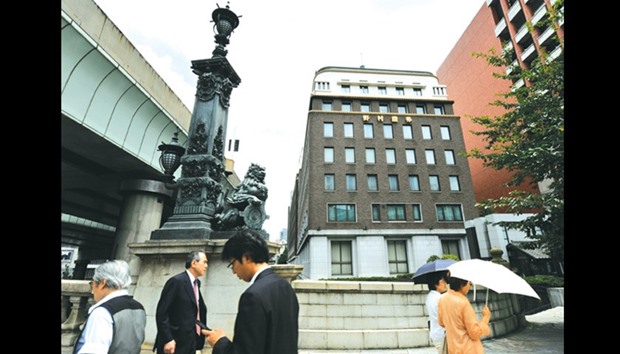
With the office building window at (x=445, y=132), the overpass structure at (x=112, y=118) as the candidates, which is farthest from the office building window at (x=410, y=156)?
the overpass structure at (x=112, y=118)

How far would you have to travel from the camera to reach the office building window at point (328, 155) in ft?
98.8

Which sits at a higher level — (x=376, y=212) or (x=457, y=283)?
(x=376, y=212)

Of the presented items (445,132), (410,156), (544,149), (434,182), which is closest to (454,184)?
(434,182)

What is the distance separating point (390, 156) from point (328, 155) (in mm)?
7315

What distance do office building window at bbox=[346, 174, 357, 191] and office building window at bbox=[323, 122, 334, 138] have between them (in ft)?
17.5

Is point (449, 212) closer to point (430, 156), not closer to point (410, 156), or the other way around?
point (430, 156)

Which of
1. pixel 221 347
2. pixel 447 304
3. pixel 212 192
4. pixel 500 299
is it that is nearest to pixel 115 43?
pixel 212 192

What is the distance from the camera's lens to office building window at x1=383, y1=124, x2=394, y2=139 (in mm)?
31834

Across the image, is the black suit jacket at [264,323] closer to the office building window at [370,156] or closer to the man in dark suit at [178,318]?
the man in dark suit at [178,318]

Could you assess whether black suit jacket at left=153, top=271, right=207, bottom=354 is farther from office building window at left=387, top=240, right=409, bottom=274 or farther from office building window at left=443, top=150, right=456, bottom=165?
office building window at left=443, top=150, right=456, bottom=165

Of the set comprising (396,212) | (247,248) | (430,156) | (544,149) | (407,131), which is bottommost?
(247,248)

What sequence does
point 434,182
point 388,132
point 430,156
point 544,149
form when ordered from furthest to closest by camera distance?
point 388,132 → point 430,156 → point 434,182 → point 544,149

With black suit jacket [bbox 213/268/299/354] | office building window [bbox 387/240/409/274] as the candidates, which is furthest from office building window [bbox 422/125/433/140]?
black suit jacket [bbox 213/268/299/354]

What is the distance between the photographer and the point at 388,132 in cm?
3209
